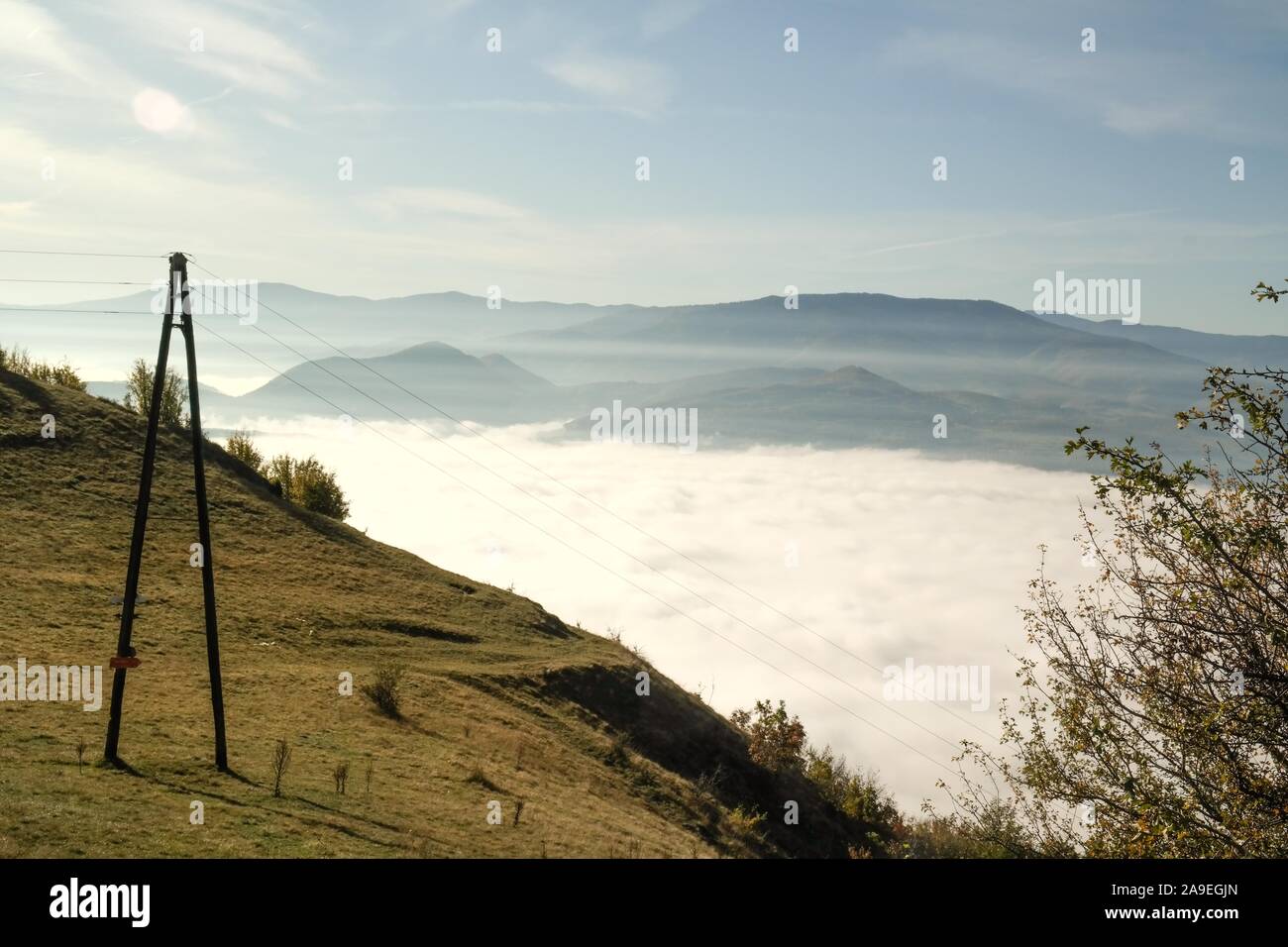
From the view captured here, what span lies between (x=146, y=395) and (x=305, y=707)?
59.6 meters

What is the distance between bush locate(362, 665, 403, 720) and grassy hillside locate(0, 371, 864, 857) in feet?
2.53

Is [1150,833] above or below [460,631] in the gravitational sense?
above

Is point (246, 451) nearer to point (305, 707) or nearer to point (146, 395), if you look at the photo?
point (146, 395)

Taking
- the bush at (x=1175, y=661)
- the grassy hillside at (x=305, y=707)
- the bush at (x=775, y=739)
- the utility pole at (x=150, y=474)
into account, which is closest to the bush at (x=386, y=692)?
the grassy hillside at (x=305, y=707)

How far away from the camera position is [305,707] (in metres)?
34.6

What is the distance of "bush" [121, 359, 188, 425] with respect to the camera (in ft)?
266

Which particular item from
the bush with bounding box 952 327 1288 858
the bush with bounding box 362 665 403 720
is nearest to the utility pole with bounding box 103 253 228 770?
the bush with bounding box 362 665 403 720

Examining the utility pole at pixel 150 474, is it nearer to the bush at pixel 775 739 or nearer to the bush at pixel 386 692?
the bush at pixel 386 692

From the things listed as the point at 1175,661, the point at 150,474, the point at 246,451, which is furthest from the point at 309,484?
the point at 1175,661

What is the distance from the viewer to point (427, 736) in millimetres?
34688

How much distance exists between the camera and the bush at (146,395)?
81125 mm
